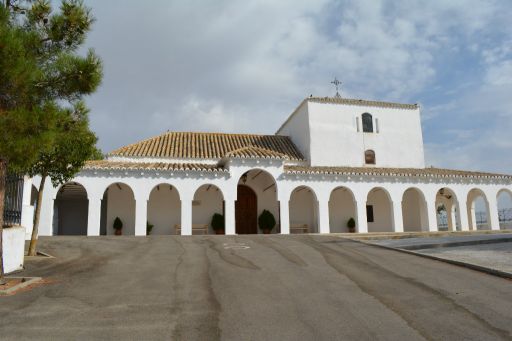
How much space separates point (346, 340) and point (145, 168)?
16095 mm

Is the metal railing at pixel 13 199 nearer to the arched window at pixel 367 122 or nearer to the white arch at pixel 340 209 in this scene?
the white arch at pixel 340 209

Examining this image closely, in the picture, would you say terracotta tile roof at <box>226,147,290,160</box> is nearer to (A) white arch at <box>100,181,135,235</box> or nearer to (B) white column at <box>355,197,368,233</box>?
(B) white column at <box>355,197,368,233</box>

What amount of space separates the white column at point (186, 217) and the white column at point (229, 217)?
1770 mm

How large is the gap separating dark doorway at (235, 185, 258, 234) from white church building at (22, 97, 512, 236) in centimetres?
6

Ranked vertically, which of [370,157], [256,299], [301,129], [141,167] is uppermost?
[301,129]

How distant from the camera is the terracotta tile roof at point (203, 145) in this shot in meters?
23.7

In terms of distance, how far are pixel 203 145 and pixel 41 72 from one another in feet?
57.9

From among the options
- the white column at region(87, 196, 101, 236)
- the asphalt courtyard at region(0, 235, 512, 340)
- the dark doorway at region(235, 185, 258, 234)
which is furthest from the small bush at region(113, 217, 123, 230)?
the asphalt courtyard at region(0, 235, 512, 340)

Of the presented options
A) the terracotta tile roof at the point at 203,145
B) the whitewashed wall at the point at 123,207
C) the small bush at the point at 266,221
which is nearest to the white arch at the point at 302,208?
the small bush at the point at 266,221

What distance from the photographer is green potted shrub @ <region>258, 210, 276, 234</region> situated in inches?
891

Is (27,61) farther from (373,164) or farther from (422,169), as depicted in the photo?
(422,169)

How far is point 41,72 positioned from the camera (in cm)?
810

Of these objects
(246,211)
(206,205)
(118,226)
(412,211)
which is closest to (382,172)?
(412,211)

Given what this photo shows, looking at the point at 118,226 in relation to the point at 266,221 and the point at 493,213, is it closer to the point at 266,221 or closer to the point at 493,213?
the point at 266,221
